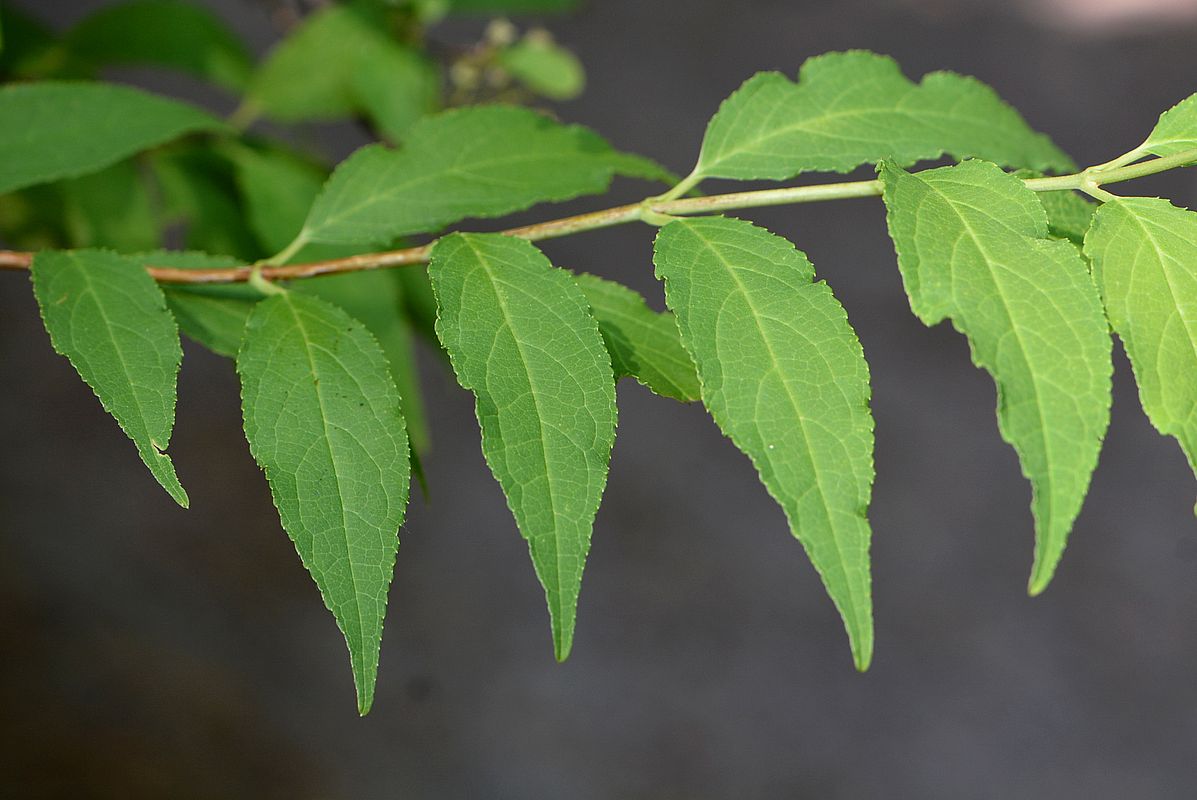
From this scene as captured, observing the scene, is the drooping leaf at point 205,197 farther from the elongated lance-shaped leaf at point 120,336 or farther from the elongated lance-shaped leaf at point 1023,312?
the elongated lance-shaped leaf at point 1023,312

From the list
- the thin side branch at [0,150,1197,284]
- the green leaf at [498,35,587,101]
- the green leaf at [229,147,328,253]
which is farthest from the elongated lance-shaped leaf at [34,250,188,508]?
the green leaf at [498,35,587,101]

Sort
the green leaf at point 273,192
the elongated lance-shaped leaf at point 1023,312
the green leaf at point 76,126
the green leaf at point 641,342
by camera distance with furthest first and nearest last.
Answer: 1. the green leaf at point 273,192
2. the green leaf at point 76,126
3. the green leaf at point 641,342
4. the elongated lance-shaped leaf at point 1023,312

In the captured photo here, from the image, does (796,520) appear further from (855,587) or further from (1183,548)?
(1183,548)

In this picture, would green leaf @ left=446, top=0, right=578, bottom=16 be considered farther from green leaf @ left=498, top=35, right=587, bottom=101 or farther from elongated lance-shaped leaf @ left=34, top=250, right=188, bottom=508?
elongated lance-shaped leaf @ left=34, top=250, right=188, bottom=508

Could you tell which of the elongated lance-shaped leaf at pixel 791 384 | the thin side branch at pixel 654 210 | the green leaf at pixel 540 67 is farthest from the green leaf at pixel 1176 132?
the green leaf at pixel 540 67

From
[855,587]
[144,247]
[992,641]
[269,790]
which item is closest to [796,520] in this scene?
[855,587]

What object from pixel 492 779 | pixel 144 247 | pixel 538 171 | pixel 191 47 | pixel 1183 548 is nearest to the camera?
pixel 538 171
